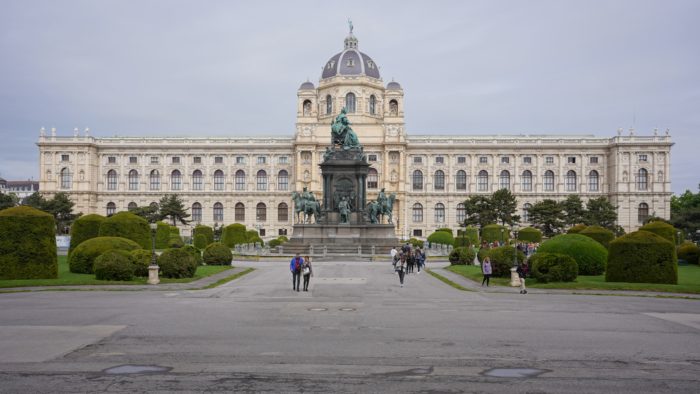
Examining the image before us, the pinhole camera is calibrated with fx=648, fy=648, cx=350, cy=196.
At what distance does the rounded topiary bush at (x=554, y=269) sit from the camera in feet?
87.5

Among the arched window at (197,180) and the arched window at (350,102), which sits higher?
the arched window at (350,102)

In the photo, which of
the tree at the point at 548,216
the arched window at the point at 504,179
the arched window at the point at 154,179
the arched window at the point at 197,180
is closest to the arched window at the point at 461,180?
the arched window at the point at 504,179

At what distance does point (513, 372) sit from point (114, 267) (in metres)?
19.8

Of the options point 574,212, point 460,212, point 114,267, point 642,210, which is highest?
point 642,210

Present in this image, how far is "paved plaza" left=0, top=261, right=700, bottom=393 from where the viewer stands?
1048cm

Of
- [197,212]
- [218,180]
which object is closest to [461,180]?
[218,180]

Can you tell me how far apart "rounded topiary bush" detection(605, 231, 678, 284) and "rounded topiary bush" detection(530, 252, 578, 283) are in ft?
7.48

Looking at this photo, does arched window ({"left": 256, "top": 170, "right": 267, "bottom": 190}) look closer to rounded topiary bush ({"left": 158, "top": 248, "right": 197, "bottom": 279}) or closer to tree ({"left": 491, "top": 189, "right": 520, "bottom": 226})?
tree ({"left": 491, "top": 189, "right": 520, "bottom": 226})

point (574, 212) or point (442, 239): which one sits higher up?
point (574, 212)

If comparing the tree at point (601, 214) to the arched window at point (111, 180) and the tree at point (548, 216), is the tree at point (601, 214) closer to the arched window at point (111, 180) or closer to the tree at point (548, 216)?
the tree at point (548, 216)

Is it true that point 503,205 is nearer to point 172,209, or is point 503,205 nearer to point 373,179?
point 373,179

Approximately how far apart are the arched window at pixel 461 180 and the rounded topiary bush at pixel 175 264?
78.4 metres

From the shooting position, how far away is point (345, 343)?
1371 centimetres

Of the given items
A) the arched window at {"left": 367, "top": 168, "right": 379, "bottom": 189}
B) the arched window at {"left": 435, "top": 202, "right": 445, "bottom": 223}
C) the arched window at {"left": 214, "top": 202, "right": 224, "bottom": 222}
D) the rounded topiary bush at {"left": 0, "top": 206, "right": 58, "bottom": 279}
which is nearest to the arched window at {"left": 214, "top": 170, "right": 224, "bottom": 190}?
the arched window at {"left": 214, "top": 202, "right": 224, "bottom": 222}
